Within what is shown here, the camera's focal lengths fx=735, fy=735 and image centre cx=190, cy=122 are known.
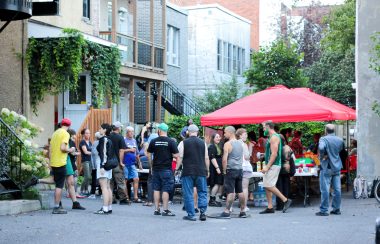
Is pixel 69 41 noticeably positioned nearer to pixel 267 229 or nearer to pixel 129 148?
pixel 129 148

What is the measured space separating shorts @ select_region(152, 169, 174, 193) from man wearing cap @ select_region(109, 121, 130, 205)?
1082mm

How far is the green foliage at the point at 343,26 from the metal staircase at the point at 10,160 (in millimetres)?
22821

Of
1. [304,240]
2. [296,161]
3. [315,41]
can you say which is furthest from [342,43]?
[304,240]

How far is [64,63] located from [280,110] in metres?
6.21

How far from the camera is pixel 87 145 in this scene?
1828 centimetres

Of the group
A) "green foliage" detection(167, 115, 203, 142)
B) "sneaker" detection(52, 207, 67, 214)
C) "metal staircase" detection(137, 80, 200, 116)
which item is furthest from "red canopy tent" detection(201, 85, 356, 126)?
"metal staircase" detection(137, 80, 200, 116)

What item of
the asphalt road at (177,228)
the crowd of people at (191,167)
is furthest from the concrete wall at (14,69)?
the asphalt road at (177,228)

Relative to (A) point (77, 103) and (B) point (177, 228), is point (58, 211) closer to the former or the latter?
(B) point (177, 228)

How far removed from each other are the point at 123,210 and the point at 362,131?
723 centimetres

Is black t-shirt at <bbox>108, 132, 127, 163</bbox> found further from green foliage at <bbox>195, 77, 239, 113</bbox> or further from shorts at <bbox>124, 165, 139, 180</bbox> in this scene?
green foliage at <bbox>195, 77, 239, 113</bbox>

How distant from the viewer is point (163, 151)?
14.2 m

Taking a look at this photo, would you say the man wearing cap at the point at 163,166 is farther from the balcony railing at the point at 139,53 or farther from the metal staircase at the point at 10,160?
the balcony railing at the point at 139,53

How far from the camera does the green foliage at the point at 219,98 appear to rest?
3400cm

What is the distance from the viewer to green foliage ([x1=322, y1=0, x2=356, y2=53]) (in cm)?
3459
